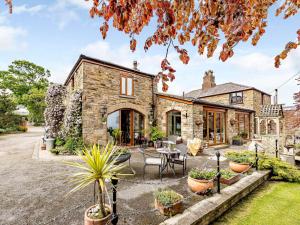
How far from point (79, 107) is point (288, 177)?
978cm

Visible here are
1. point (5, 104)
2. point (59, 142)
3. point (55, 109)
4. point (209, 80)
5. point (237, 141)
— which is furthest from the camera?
point (209, 80)

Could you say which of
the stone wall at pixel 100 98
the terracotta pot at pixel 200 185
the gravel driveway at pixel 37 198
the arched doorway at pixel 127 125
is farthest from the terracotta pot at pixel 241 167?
the stone wall at pixel 100 98

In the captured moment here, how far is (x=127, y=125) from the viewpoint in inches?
444

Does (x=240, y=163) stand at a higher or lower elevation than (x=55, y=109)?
lower

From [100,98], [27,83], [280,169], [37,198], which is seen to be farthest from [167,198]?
[27,83]

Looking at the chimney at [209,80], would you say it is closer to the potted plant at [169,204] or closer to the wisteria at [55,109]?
the wisteria at [55,109]

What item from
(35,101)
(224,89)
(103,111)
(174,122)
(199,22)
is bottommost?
(174,122)

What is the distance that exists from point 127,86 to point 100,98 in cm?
221

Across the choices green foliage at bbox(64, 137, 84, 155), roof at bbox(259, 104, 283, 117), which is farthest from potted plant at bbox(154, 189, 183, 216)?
roof at bbox(259, 104, 283, 117)

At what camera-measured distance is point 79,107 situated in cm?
878

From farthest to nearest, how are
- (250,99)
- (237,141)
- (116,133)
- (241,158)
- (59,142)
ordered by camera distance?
1. (250,99)
2. (237,141)
3. (116,133)
4. (59,142)
5. (241,158)

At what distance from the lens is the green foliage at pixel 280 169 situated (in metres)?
5.41

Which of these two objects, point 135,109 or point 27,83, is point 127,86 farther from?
point 27,83

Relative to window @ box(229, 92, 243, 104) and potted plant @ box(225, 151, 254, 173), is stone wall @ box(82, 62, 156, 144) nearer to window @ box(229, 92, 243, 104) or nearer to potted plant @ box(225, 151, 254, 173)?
potted plant @ box(225, 151, 254, 173)
